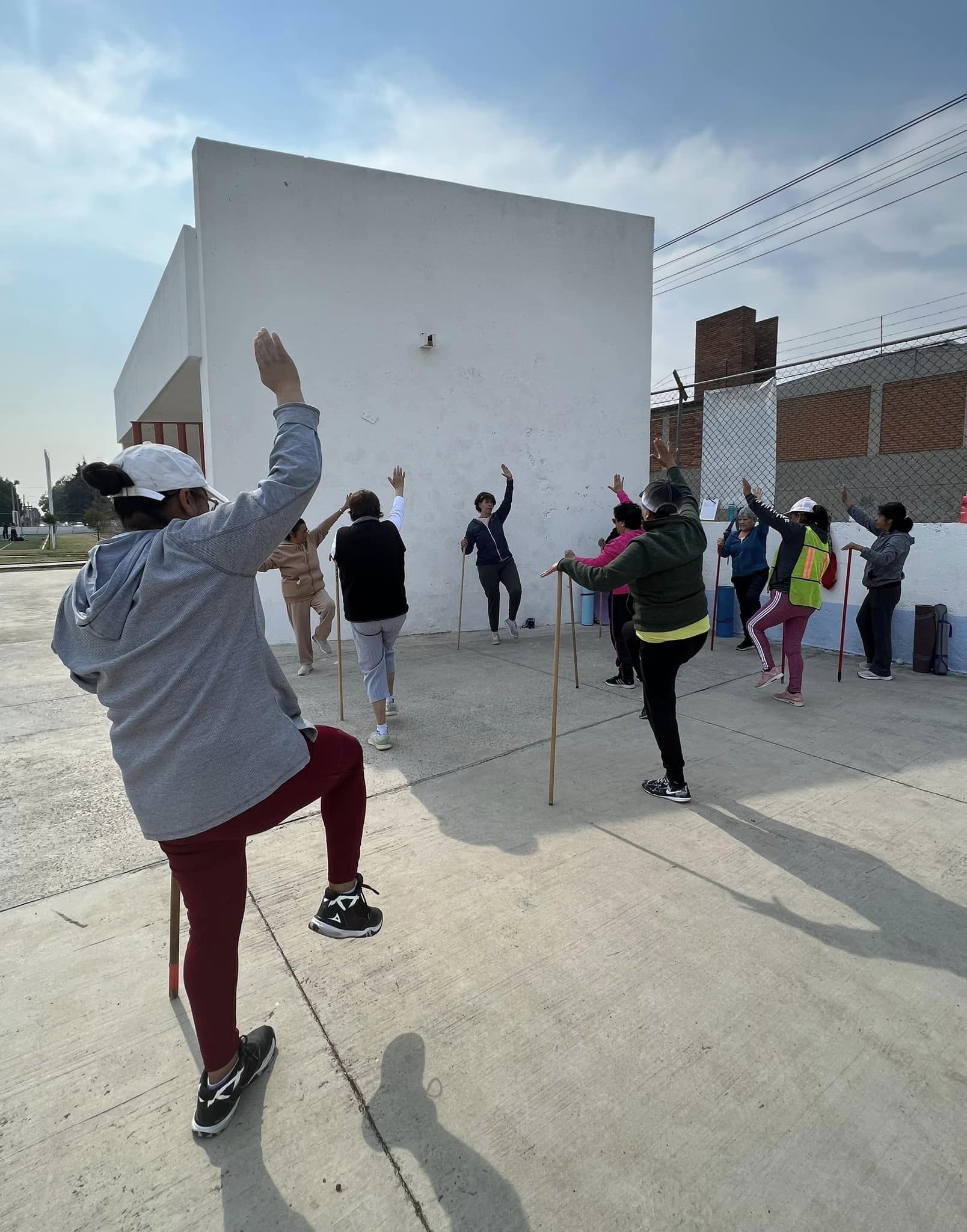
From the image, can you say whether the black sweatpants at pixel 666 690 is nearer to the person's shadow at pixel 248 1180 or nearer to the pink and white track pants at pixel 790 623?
the pink and white track pants at pixel 790 623

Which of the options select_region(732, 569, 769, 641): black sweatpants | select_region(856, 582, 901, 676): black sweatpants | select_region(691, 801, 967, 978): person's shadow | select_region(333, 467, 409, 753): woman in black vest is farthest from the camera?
select_region(732, 569, 769, 641): black sweatpants

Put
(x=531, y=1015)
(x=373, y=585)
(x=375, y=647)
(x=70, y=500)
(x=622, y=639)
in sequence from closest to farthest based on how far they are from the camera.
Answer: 1. (x=531, y=1015)
2. (x=373, y=585)
3. (x=375, y=647)
4. (x=622, y=639)
5. (x=70, y=500)

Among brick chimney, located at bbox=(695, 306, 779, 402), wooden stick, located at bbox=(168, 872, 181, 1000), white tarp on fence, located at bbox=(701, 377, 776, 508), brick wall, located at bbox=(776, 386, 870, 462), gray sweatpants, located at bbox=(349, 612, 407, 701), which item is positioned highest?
brick chimney, located at bbox=(695, 306, 779, 402)

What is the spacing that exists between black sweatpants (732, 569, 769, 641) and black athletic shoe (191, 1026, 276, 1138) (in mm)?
7294

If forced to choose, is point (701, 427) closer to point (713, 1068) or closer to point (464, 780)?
point (464, 780)

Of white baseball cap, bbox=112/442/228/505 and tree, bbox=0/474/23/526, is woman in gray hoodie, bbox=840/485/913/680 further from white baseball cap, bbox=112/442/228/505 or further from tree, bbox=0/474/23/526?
tree, bbox=0/474/23/526

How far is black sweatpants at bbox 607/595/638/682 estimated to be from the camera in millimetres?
6293

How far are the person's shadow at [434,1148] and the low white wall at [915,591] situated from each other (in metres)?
7.01

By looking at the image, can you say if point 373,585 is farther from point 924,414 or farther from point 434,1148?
point 924,414

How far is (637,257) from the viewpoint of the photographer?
9641mm

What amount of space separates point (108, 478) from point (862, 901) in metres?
3.21

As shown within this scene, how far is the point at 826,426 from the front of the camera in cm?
2119

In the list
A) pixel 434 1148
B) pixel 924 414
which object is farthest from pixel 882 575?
pixel 924 414

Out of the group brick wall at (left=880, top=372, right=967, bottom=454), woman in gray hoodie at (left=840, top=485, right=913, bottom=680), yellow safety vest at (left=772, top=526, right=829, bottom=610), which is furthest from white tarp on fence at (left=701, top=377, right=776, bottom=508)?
brick wall at (left=880, top=372, right=967, bottom=454)
